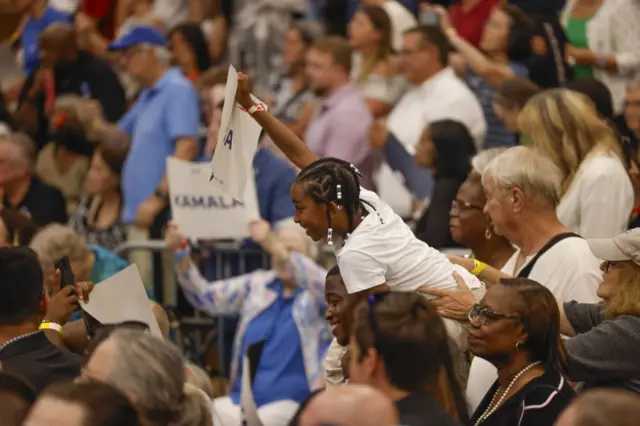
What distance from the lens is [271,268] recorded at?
9.35 metres

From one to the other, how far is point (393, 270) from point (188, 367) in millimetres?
1305

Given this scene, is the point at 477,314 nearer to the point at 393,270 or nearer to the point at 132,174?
the point at 393,270

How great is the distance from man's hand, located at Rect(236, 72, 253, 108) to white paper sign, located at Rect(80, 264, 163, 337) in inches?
33.8

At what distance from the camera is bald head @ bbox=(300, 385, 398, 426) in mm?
3971

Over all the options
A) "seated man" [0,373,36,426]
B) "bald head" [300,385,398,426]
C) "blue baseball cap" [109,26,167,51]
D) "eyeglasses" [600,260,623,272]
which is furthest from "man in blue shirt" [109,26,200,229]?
"bald head" [300,385,398,426]

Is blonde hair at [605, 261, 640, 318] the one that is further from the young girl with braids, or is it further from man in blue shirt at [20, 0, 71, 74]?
man in blue shirt at [20, 0, 71, 74]

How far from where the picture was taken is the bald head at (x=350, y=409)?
13.0ft

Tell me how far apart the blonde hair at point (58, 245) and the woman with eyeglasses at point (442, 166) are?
1786 millimetres

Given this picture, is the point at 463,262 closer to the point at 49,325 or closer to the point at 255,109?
the point at 255,109

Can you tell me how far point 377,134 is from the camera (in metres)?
9.74

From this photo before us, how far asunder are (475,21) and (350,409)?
24.8 feet

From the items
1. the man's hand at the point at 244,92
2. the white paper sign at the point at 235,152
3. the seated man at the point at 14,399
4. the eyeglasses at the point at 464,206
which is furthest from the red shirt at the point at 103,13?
the seated man at the point at 14,399

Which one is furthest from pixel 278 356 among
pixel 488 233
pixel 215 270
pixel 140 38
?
pixel 140 38

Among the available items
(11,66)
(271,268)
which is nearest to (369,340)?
(271,268)
